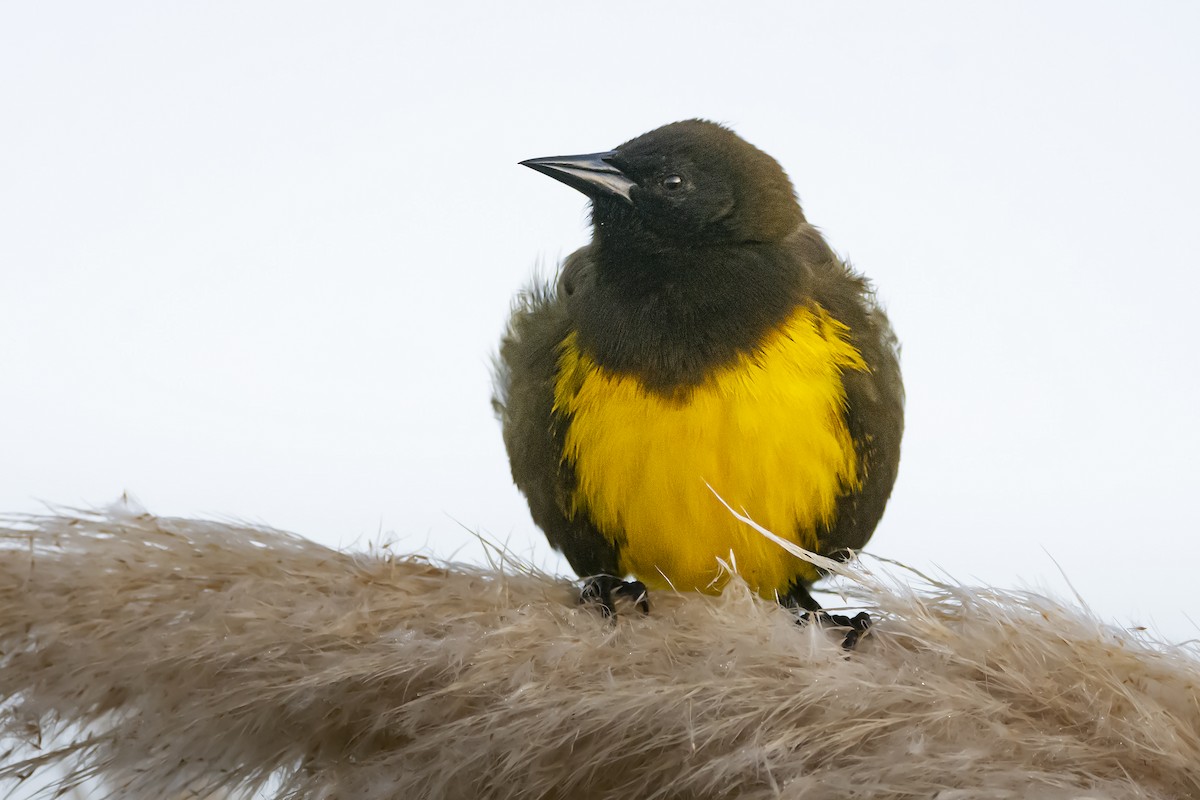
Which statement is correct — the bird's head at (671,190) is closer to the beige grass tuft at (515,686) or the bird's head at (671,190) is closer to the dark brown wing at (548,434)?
the dark brown wing at (548,434)

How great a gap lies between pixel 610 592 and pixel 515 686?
1.22 feet

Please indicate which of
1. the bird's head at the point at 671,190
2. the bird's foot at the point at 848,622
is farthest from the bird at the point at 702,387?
the bird's foot at the point at 848,622

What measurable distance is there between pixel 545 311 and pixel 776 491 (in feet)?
1.30

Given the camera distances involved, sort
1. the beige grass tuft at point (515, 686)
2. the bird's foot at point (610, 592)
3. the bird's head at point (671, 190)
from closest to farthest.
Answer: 1. the beige grass tuft at point (515, 686)
2. the bird's foot at point (610, 592)
3. the bird's head at point (671, 190)

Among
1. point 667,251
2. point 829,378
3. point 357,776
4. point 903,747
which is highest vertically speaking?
point 667,251

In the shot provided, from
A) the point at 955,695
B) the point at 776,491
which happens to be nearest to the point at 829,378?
the point at 776,491

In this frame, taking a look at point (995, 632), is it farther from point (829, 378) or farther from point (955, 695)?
point (829, 378)

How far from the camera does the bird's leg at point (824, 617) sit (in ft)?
3.22

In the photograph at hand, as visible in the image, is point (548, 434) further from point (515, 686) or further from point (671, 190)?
point (515, 686)

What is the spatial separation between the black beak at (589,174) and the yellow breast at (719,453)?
0.19 m

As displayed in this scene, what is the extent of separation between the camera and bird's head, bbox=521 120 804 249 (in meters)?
1.23

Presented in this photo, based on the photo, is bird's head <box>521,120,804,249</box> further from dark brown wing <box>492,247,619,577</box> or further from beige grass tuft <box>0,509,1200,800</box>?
beige grass tuft <box>0,509,1200,800</box>

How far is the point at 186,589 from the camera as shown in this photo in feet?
3.11

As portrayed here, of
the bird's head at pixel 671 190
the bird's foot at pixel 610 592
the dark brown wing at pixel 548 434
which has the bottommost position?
the bird's foot at pixel 610 592
